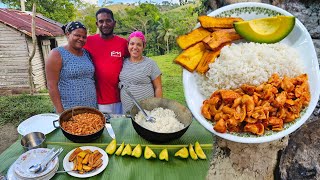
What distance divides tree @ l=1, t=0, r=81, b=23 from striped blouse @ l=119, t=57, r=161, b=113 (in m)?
16.7

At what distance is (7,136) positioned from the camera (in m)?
6.92

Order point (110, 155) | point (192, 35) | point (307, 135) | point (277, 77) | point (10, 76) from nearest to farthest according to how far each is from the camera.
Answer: point (277, 77), point (192, 35), point (307, 135), point (110, 155), point (10, 76)

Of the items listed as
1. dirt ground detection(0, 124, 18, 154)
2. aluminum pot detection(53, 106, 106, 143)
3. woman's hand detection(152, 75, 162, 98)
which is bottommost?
dirt ground detection(0, 124, 18, 154)

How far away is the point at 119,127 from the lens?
254cm

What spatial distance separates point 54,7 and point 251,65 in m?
19.5

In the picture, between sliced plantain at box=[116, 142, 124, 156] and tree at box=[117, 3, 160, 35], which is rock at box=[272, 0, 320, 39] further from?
tree at box=[117, 3, 160, 35]

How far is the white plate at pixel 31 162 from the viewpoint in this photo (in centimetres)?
171

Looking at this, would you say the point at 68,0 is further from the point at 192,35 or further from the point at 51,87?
the point at 192,35

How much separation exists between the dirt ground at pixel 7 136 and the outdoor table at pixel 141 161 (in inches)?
210

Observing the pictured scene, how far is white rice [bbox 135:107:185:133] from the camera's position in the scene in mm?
2154

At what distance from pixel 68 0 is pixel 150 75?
18401 millimetres

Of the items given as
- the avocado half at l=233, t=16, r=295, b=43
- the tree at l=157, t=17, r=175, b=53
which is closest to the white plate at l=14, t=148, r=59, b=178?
the avocado half at l=233, t=16, r=295, b=43

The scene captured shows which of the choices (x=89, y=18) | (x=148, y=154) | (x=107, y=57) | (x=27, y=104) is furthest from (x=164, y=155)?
(x=89, y=18)

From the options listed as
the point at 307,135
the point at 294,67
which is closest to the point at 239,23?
the point at 294,67
